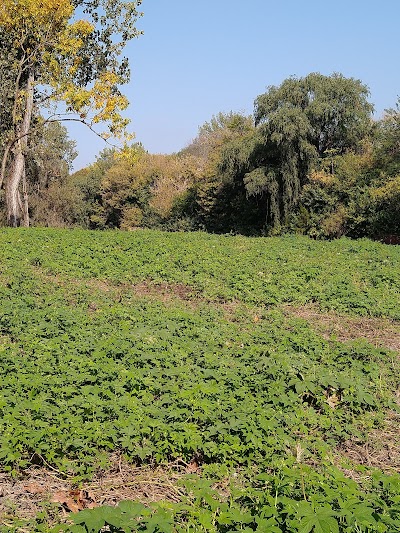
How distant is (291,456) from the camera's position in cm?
413

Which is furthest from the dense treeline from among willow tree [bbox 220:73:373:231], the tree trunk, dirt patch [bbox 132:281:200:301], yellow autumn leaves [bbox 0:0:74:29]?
dirt patch [bbox 132:281:200:301]

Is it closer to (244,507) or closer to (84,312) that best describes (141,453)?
(244,507)

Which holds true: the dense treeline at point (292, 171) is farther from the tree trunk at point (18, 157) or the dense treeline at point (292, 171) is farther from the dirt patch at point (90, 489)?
the dirt patch at point (90, 489)

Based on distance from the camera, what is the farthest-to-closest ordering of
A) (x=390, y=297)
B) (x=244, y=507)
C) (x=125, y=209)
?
(x=125, y=209), (x=390, y=297), (x=244, y=507)

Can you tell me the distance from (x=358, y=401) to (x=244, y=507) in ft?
7.35

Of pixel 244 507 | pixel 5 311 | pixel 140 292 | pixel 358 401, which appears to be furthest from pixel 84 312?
pixel 244 507

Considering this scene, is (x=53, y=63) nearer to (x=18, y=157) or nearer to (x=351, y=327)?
(x=18, y=157)

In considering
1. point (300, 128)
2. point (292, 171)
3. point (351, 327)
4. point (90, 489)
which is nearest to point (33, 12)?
point (300, 128)

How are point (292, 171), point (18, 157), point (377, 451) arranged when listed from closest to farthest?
1. point (377, 451)
2. point (18, 157)
3. point (292, 171)

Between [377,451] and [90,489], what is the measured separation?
244 cm

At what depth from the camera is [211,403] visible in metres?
4.79

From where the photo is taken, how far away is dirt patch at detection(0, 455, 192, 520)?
3656mm

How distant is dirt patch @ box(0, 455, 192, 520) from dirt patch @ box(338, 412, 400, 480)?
1385mm

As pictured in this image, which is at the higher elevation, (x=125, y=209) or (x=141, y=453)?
(x=125, y=209)
